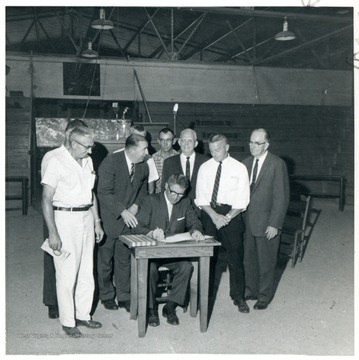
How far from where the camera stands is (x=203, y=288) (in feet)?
13.4

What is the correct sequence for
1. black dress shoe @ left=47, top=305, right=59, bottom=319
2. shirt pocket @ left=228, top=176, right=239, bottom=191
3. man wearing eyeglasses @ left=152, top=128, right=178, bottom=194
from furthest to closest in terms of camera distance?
1. man wearing eyeglasses @ left=152, top=128, right=178, bottom=194
2. shirt pocket @ left=228, top=176, right=239, bottom=191
3. black dress shoe @ left=47, top=305, right=59, bottom=319

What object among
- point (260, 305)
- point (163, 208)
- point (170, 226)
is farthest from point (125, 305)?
point (260, 305)

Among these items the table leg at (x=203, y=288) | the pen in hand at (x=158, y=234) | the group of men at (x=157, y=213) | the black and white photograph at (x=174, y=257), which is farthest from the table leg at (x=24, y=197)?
the table leg at (x=203, y=288)

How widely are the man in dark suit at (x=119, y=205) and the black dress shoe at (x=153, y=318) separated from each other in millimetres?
474

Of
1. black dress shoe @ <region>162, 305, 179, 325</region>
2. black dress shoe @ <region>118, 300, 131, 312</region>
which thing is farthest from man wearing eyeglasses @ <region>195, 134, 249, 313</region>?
black dress shoe @ <region>118, 300, 131, 312</region>

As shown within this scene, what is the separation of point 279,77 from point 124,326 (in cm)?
1507

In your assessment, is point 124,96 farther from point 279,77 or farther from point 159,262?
point 159,262

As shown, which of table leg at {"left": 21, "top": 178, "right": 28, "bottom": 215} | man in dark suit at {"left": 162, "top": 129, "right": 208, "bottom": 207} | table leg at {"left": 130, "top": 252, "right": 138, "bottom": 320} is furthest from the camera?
table leg at {"left": 21, "top": 178, "right": 28, "bottom": 215}

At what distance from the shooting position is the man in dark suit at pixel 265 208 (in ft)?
15.7

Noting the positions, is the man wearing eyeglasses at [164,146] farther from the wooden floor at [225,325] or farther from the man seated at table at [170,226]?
the wooden floor at [225,325]

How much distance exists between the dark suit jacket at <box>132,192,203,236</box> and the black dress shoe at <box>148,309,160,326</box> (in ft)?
2.47

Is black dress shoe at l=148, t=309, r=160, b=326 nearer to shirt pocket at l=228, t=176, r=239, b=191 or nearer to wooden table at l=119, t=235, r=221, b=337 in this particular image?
wooden table at l=119, t=235, r=221, b=337

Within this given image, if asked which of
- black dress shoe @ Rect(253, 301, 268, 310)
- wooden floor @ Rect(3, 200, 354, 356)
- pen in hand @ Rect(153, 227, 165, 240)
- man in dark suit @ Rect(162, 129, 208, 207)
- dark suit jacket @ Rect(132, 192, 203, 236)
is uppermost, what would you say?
man in dark suit @ Rect(162, 129, 208, 207)

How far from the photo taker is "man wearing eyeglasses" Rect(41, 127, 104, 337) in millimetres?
3725
